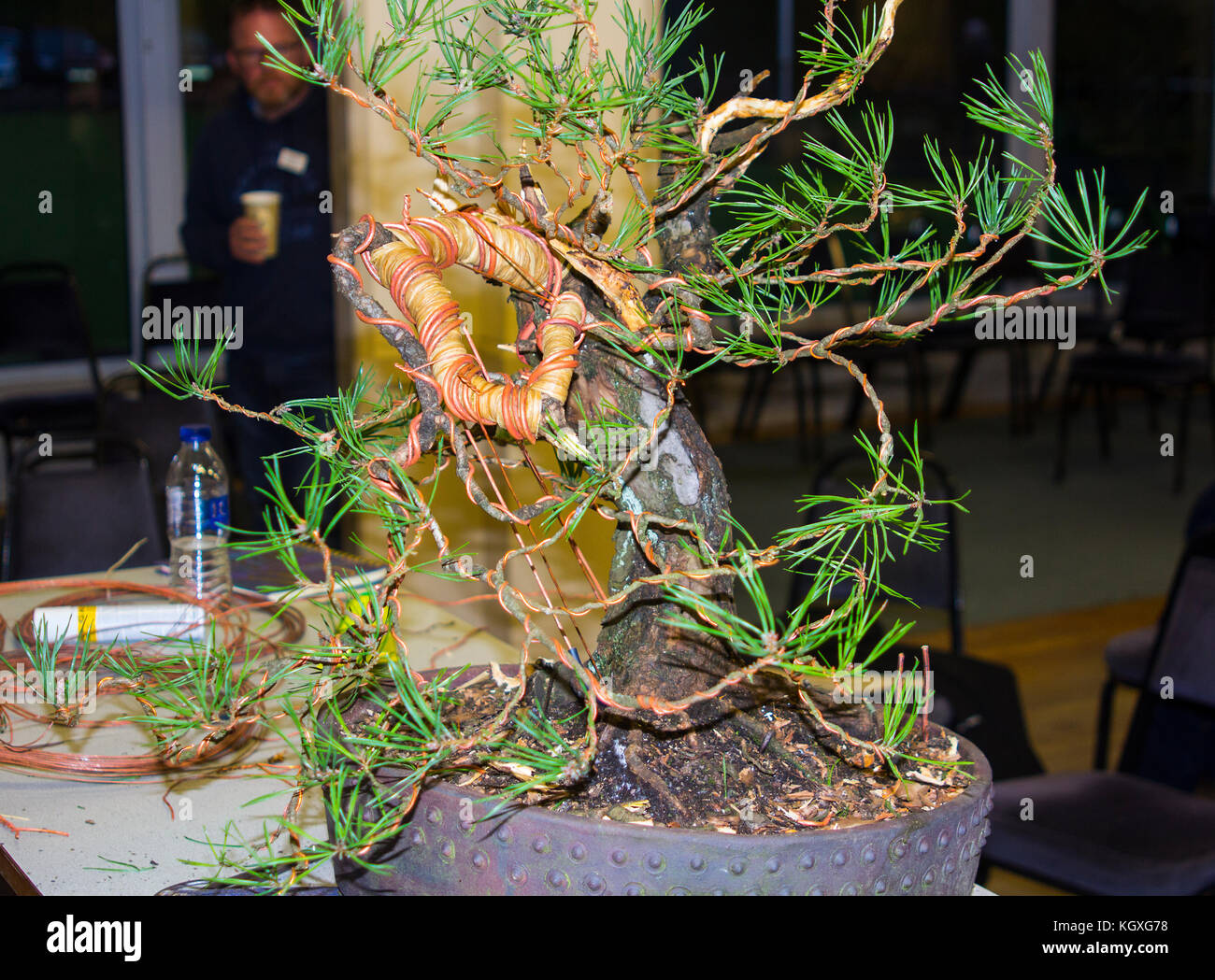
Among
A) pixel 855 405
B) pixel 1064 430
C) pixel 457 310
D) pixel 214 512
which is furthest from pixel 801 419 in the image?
pixel 457 310

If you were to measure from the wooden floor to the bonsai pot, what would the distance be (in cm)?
183

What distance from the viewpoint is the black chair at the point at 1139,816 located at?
162 centimetres

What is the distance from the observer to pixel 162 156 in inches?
197

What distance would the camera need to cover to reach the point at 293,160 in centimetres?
312

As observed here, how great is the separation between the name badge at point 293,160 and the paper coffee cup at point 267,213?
0.30ft

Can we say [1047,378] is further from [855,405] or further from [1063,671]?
[1063,671]

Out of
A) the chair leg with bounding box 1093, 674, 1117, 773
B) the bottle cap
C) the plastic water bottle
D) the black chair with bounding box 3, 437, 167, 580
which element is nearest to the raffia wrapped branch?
the plastic water bottle

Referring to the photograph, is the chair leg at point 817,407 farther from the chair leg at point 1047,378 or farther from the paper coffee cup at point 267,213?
the paper coffee cup at point 267,213

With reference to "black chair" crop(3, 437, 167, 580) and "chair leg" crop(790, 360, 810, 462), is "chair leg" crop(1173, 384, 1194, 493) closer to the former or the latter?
"chair leg" crop(790, 360, 810, 462)

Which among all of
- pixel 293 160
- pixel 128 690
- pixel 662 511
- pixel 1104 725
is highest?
pixel 293 160

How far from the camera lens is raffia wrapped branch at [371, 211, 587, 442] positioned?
672mm

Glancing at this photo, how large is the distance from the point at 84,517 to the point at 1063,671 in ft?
8.22

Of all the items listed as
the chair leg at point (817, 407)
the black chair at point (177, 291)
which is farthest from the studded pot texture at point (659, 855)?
the chair leg at point (817, 407)
